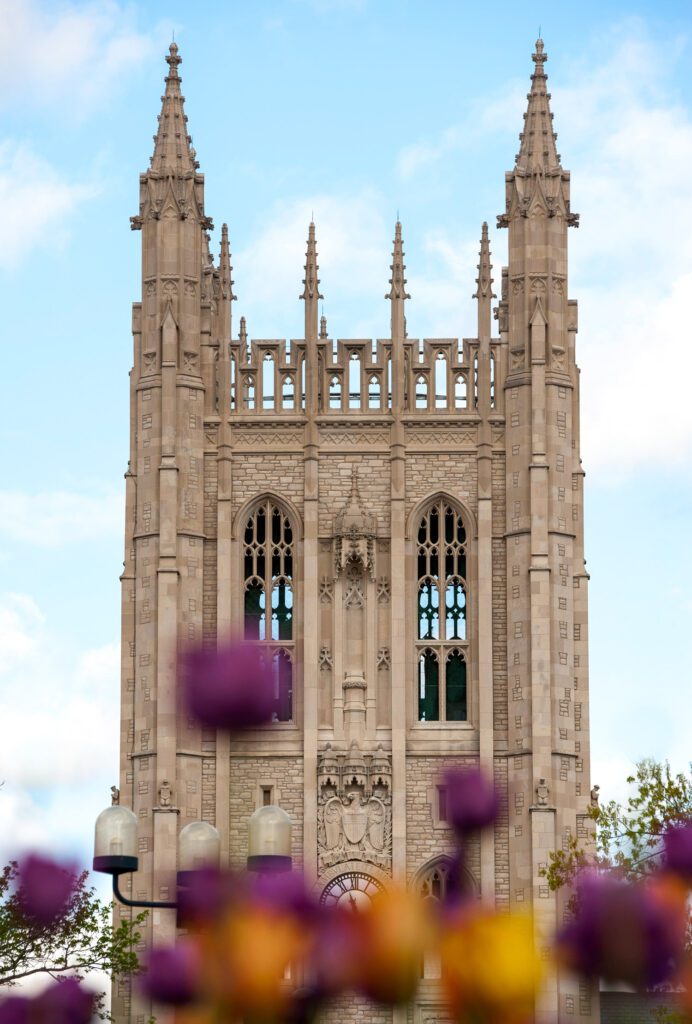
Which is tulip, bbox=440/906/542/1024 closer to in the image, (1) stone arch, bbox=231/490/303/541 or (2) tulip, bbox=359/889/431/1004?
(2) tulip, bbox=359/889/431/1004

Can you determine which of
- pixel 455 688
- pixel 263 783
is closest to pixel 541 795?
pixel 455 688

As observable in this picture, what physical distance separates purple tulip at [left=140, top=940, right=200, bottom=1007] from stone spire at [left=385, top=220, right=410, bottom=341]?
46526mm

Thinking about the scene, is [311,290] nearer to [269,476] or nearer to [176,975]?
[269,476]

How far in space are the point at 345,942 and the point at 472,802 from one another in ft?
1.64

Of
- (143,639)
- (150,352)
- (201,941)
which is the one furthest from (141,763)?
(201,941)

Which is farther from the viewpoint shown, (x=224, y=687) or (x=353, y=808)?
(x=353, y=808)

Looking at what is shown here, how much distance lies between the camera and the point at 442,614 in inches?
1969

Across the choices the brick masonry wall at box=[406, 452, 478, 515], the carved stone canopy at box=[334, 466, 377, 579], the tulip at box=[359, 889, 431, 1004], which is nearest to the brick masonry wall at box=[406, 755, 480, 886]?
the carved stone canopy at box=[334, 466, 377, 579]

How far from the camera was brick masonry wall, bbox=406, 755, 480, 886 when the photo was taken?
159 feet

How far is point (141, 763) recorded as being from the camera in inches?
1925

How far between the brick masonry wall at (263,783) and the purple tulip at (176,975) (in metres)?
43.2

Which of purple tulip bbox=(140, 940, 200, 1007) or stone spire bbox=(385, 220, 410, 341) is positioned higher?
stone spire bbox=(385, 220, 410, 341)

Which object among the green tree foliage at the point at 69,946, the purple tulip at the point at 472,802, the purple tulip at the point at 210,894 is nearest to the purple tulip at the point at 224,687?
the purple tulip at the point at 210,894

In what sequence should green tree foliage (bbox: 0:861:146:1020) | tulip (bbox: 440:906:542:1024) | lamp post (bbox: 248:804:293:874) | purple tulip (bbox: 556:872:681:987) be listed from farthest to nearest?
green tree foliage (bbox: 0:861:146:1020) < lamp post (bbox: 248:804:293:874) < purple tulip (bbox: 556:872:681:987) < tulip (bbox: 440:906:542:1024)
